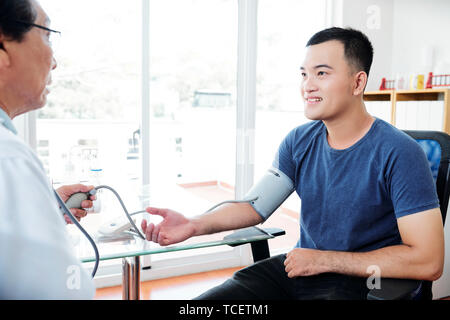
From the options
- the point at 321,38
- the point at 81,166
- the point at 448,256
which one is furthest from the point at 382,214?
the point at 81,166

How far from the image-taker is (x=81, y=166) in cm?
273

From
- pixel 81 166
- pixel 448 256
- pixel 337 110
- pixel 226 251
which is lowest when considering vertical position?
pixel 226 251

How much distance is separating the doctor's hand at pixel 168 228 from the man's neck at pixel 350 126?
57 centimetres

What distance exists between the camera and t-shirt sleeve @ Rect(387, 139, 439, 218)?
1086 millimetres

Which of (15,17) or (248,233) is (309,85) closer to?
(248,233)

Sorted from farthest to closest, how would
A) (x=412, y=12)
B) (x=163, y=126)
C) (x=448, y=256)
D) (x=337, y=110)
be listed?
(x=163, y=126), (x=412, y=12), (x=448, y=256), (x=337, y=110)

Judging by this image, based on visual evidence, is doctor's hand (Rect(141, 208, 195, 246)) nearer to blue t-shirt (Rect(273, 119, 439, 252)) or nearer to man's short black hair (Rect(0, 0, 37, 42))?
blue t-shirt (Rect(273, 119, 439, 252))

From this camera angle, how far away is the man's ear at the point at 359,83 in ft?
→ 4.40

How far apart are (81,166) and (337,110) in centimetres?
197

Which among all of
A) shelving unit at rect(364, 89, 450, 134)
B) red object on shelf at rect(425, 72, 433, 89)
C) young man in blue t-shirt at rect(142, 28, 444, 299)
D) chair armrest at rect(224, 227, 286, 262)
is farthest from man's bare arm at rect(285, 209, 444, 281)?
red object on shelf at rect(425, 72, 433, 89)

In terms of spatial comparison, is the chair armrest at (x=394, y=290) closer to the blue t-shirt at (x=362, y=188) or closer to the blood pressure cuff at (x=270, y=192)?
the blue t-shirt at (x=362, y=188)

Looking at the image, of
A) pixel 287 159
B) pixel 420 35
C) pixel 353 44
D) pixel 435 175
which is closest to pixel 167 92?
pixel 420 35

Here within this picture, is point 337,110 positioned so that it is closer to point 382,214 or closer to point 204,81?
point 382,214

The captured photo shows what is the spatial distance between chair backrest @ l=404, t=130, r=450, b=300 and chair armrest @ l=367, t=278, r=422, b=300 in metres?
A: 0.23
